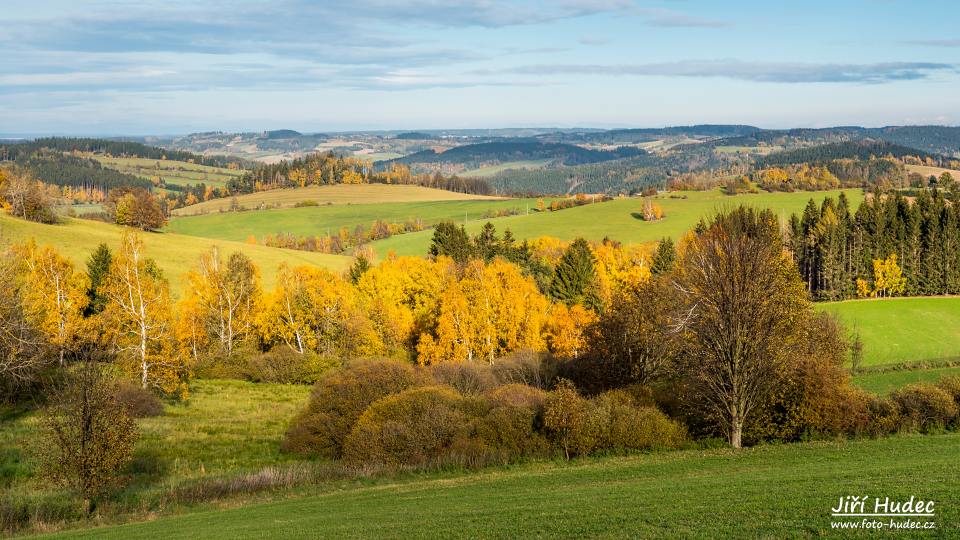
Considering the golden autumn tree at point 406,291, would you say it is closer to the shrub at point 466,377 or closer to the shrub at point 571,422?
the shrub at point 466,377

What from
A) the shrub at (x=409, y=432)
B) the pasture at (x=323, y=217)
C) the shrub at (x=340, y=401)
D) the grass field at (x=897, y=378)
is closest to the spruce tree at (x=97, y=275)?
the shrub at (x=340, y=401)

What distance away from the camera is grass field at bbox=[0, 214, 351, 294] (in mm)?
A: 81375

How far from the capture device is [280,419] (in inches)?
1880

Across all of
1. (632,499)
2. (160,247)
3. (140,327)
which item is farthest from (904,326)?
(160,247)

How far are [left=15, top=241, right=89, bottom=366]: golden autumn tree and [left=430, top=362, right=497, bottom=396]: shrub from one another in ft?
94.8

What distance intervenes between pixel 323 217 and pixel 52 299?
9906cm

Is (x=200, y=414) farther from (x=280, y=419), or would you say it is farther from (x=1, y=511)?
(x=1, y=511)

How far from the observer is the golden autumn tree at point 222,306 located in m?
64.0

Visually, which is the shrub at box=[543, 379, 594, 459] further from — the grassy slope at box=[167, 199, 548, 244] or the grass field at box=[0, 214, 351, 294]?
the grassy slope at box=[167, 199, 548, 244]

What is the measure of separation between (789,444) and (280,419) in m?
32.0

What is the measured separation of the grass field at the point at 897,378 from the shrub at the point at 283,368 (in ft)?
138

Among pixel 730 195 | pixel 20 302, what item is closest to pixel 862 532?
pixel 20 302

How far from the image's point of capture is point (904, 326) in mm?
76312

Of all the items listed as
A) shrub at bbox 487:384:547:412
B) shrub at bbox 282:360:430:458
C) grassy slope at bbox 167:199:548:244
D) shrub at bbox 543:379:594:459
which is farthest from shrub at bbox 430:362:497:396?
grassy slope at bbox 167:199:548:244
